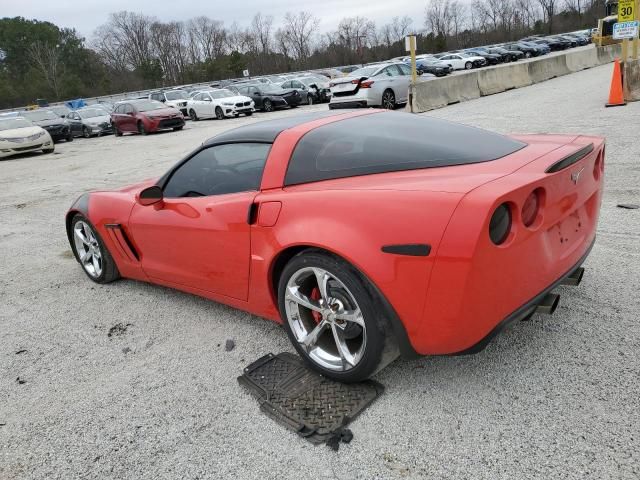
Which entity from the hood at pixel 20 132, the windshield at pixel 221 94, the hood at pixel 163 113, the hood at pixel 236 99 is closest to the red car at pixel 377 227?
the hood at pixel 20 132

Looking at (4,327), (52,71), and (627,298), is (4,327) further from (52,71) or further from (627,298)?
(52,71)

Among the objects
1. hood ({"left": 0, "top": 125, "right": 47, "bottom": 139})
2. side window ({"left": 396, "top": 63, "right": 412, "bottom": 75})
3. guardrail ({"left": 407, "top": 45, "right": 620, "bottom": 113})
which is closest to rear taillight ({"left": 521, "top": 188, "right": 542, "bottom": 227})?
guardrail ({"left": 407, "top": 45, "right": 620, "bottom": 113})

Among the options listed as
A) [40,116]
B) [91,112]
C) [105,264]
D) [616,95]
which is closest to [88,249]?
[105,264]

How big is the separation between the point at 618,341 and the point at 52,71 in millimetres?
79535

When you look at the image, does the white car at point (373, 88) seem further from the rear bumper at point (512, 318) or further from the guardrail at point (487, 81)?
the rear bumper at point (512, 318)

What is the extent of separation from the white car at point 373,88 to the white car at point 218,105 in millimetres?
7271

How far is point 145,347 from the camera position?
3.42 meters

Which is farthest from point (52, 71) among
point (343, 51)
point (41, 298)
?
point (41, 298)

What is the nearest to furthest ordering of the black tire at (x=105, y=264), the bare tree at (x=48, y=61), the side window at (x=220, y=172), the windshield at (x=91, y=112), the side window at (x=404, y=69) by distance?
1. the side window at (x=220, y=172)
2. the black tire at (x=105, y=264)
3. the side window at (x=404, y=69)
4. the windshield at (x=91, y=112)
5. the bare tree at (x=48, y=61)

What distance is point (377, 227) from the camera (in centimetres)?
231

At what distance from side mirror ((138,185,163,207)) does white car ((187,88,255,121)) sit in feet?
67.8

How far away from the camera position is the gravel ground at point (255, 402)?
2.19 metres

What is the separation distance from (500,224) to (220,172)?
192 cm

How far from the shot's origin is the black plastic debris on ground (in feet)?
7.96
